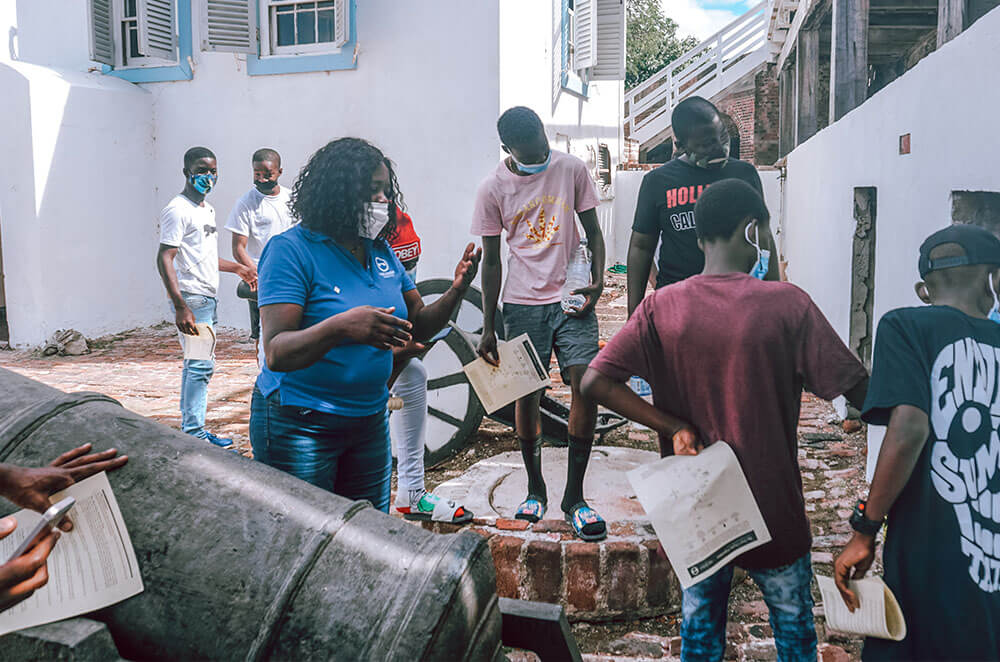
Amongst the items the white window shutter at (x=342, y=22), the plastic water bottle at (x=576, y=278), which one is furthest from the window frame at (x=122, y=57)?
the plastic water bottle at (x=576, y=278)

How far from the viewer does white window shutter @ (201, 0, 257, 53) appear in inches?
333

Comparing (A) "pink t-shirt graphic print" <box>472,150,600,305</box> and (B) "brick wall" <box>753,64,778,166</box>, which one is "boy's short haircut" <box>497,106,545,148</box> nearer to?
(A) "pink t-shirt graphic print" <box>472,150,600,305</box>

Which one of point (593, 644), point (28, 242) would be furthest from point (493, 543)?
point (28, 242)

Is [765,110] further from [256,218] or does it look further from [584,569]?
[584,569]

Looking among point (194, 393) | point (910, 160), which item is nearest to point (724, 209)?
point (910, 160)

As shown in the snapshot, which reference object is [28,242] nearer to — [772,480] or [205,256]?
[205,256]

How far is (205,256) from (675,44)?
32825 millimetres

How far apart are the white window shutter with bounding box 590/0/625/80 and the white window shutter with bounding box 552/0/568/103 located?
7.55 ft

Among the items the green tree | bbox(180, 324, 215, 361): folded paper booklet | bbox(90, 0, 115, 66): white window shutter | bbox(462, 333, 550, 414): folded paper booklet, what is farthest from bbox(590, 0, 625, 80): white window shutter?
the green tree

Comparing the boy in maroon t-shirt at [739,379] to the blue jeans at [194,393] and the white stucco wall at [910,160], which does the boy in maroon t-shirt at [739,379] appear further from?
the blue jeans at [194,393]

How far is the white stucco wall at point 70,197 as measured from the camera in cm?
909

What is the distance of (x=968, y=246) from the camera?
1.90 metres

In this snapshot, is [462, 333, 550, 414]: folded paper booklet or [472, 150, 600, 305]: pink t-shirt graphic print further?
[472, 150, 600, 305]: pink t-shirt graphic print

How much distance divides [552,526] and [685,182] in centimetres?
153
